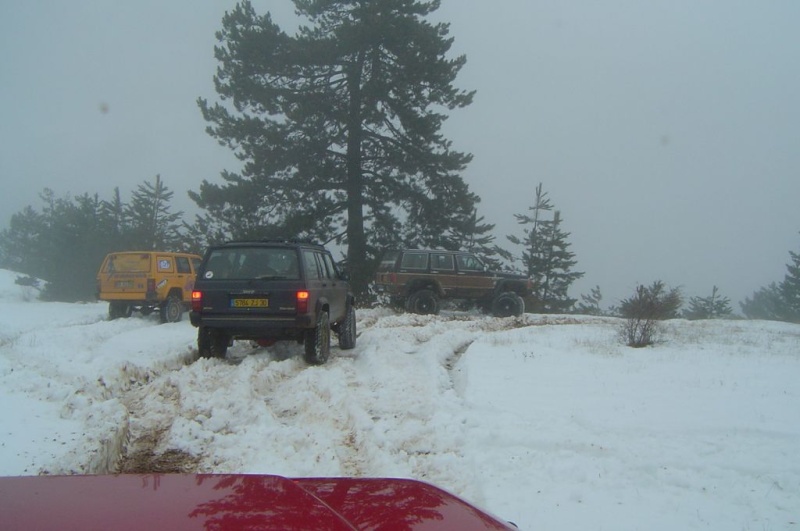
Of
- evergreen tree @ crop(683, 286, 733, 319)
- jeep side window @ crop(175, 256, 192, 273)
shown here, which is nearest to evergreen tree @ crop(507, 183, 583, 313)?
evergreen tree @ crop(683, 286, 733, 319)

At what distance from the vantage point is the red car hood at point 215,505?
1.83 metres

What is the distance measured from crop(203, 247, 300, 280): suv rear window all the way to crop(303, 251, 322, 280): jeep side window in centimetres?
22

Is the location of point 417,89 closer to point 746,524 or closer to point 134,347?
point 134,347

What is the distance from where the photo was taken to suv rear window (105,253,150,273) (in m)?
15.7

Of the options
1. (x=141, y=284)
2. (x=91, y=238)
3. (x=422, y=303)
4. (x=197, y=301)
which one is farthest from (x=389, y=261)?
(x=91, y=238)

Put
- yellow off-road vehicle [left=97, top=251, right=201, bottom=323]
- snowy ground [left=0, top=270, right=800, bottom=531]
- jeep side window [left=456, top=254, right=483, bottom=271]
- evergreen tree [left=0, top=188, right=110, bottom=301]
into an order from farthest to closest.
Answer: evergreen tree [left=0, top=188, right=110, bottom=301]
jeep side window [left=456, top=254, right=483, bottom=271]
yellow off-road vehicle [left=97, top=251, right=201, bottom=323]
snowy ground [left=0, top=270, right=800, bottom=531]

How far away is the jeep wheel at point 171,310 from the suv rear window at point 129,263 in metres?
1.00

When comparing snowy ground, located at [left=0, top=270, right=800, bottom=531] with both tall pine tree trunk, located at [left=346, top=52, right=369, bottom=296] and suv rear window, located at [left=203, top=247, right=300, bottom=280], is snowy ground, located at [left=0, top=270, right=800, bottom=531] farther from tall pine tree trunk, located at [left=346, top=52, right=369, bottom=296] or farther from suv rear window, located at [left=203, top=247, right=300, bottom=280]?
tall pine tree trunk, located at [left=346, top=52, right=369, bottom=296]

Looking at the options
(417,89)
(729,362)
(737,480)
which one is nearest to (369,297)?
(417,89)

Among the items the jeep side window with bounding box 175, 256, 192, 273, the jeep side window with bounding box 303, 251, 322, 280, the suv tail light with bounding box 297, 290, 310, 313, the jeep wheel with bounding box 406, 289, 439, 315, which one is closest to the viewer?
the suv tail light with bounding box 297, 290, 310, 313

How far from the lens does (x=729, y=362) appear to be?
9133 millimetres

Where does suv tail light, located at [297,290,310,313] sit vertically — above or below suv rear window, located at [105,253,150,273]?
below

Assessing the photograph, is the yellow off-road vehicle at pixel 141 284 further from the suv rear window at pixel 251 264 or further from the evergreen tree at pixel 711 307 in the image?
the evergreen tree at pixel 711 307

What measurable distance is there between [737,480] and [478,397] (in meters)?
2.88
